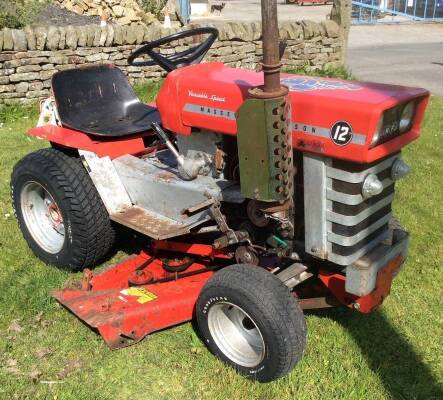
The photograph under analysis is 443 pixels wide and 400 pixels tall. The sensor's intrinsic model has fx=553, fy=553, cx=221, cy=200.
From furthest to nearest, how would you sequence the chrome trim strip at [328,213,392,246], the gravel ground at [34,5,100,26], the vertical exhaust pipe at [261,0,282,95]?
the gravel ground at [34,5,100,26] < the chrome trim strip at [328,213,392,246] < the vertical exhaust pipe at [261,0,282,95]

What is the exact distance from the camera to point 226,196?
8.70 ft

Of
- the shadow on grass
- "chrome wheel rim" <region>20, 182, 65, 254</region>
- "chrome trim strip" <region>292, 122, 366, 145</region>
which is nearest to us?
"chrome trim strip" <region>292, 122, 366, 145</region>

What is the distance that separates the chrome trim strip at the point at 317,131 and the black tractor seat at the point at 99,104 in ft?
4.02

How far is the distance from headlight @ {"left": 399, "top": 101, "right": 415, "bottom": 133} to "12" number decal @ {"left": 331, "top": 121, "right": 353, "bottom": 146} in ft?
1.01

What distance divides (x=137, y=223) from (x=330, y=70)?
6725 millimetres

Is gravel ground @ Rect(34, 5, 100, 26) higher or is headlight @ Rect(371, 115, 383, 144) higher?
headlight @ Rect(371, 115, 383, 144)

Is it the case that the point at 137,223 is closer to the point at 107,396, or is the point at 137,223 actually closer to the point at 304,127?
the point at 107,396

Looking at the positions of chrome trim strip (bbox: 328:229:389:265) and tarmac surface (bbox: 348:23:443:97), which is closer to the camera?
chrome trim strip (bbox: 328:229:389:265)

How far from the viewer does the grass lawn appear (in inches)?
99.1

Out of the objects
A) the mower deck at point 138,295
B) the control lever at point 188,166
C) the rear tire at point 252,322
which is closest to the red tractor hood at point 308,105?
the control lever at point 188,166

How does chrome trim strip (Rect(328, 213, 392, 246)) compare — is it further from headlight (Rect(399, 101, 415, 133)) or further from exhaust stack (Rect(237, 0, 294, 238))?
headlight (Rect(399, 101, 415, 133))

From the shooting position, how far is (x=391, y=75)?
416 inches

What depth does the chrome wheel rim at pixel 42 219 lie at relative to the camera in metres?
3.48

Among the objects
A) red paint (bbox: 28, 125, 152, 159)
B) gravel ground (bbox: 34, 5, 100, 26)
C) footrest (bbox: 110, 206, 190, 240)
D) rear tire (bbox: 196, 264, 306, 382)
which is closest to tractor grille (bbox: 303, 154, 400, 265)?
rear tire (bbox: 196, 264, 306, 382)
